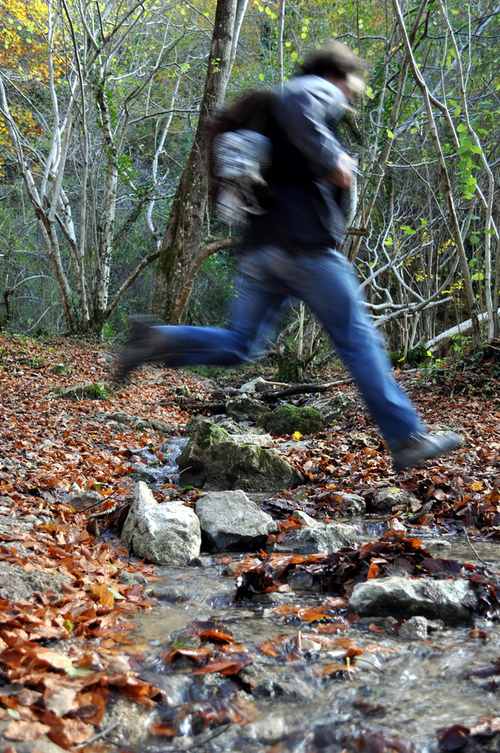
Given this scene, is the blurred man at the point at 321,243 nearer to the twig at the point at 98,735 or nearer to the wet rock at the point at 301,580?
the wet rock at the point at 301,580

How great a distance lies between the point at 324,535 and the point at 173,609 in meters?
1.22

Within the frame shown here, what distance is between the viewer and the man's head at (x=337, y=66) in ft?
8.70

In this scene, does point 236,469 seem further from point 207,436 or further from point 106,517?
point 106,517

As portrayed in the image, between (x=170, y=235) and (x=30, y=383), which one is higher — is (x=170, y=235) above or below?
above

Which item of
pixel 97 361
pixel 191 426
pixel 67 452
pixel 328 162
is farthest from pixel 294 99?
pixel 97 361

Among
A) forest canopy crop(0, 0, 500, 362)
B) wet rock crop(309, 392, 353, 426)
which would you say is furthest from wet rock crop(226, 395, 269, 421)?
forest canopy crop(0, 0, 500, 362)

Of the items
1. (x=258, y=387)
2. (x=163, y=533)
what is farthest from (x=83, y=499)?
(x=258, y=387)

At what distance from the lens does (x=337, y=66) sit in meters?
2.65

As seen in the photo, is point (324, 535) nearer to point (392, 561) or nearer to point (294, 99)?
point (392, 561)

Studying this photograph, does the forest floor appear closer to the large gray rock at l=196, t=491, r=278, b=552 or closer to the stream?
the stream

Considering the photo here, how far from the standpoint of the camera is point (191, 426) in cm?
846

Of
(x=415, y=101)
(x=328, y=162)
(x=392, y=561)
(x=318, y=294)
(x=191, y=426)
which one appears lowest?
(x=191, y=426)

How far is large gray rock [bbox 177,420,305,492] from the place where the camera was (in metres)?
5.26

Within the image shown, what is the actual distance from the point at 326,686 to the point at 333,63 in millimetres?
2553
